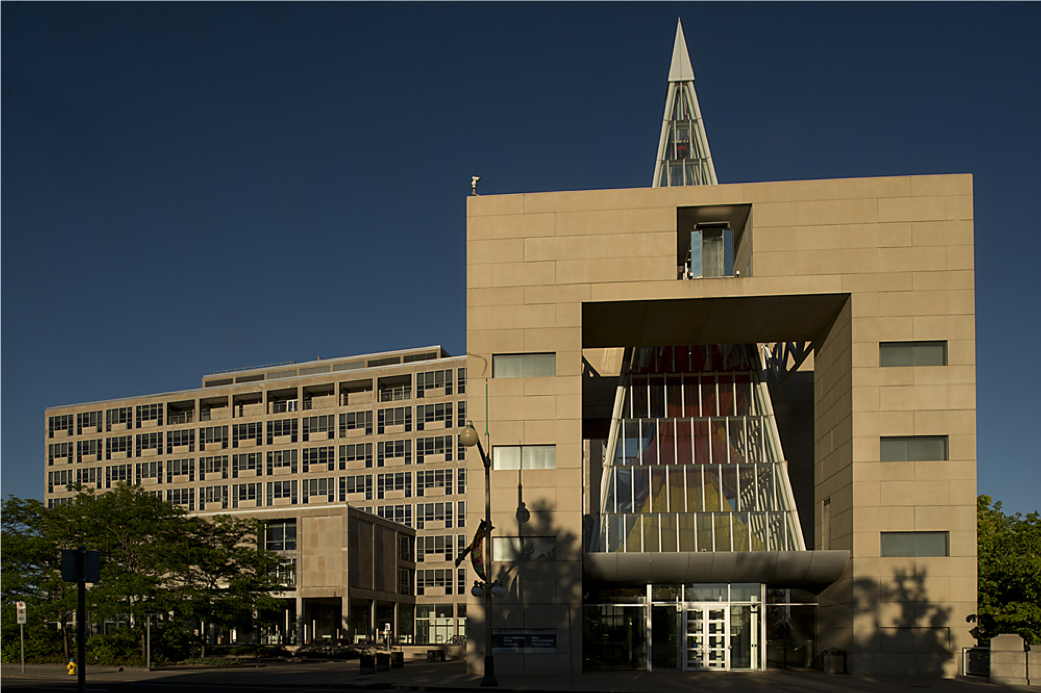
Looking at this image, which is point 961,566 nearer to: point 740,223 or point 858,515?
point 858,515

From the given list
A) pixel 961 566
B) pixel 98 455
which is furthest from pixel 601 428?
pixel 98 455

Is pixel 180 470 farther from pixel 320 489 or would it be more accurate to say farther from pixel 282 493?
pixel 320 489

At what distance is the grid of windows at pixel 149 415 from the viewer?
11275 cm

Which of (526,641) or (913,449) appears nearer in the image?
(526,641)

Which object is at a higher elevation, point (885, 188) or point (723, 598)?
point (885, 188)

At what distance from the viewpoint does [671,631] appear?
40000 mm

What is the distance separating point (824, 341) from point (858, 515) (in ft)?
28.3

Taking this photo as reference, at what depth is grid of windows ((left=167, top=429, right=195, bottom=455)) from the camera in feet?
365

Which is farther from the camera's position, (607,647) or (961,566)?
(607,647)

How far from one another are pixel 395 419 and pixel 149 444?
32136mm

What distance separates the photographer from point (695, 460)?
43.6 meters

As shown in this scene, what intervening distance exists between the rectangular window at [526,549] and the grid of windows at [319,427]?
71713 millimetres

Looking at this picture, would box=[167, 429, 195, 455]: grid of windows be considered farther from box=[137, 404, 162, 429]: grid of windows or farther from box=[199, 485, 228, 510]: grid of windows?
box=[199, 485, 228, 510]: grid of windows

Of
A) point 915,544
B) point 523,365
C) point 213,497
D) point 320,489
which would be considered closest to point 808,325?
point 915,544
